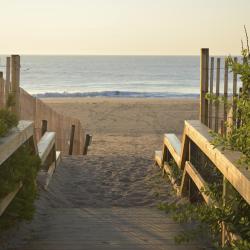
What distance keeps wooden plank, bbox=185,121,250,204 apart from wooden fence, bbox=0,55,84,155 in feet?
6.23

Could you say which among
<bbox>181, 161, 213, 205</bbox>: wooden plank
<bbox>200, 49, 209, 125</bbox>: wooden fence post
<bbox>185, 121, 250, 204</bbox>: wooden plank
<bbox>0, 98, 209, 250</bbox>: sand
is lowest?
<bbox>0, 98, 209, 250</bbox>: sand

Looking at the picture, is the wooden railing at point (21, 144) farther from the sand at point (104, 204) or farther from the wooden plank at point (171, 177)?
the wooden plank at point (171, 177)

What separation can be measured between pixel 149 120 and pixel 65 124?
9.07 meters

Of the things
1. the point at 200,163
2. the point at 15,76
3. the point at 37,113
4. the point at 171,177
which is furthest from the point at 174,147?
the point at 37,113

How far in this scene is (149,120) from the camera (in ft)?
72.4

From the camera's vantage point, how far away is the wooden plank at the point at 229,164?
338 centimetres

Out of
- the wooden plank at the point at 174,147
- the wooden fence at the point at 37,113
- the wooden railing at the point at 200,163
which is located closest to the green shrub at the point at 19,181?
the wooden fence at the point at 37,113

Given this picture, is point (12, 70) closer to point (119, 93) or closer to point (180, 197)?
point (180, 197)

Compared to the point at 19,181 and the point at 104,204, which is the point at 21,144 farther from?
the point at 104,204

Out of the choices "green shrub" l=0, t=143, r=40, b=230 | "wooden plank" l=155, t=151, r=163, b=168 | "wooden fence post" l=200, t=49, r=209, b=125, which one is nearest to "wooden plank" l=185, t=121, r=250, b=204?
"wooden fence post" l=200, t=49, r=209, b=125

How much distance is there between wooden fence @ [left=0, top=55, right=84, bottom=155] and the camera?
19.9ft

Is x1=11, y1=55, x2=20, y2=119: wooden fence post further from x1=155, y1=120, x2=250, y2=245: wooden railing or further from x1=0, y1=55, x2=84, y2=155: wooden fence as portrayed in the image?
x1=155, y1=120, x2=250, y2=245: wooden railing

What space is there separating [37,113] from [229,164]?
727 centimetres

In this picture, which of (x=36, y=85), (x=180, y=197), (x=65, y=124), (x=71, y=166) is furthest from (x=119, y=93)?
(x=180, y=197)
